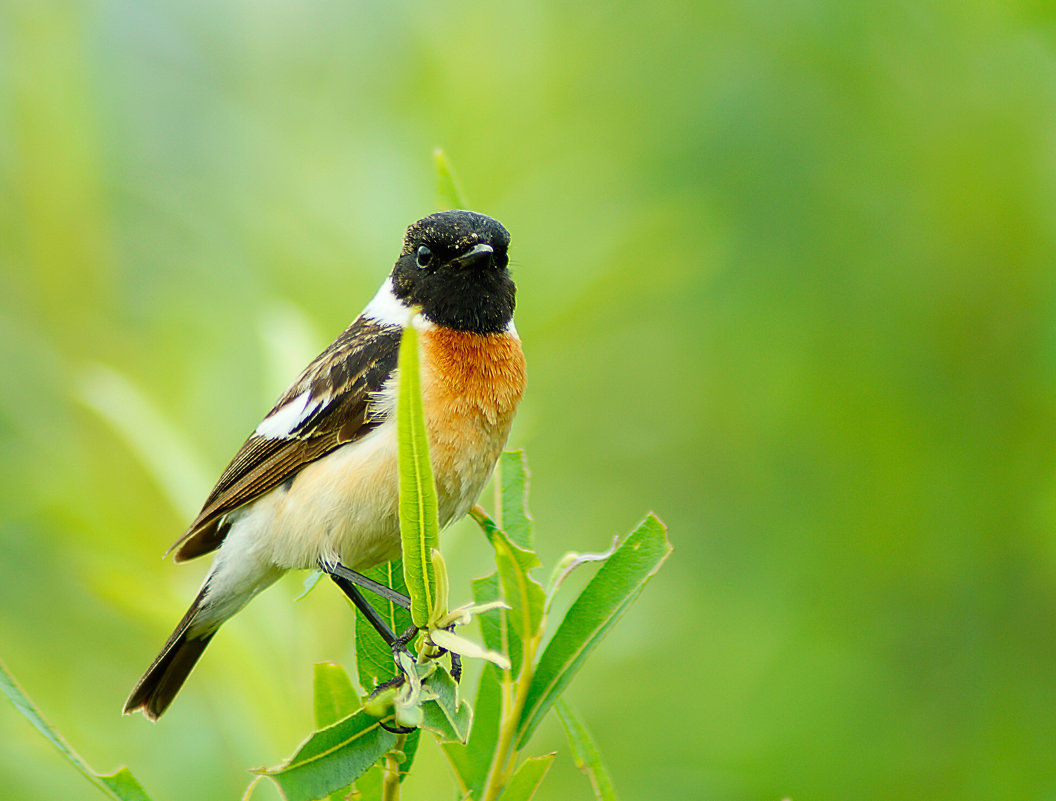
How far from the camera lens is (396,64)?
433cm

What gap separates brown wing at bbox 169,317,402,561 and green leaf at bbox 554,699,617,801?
3.58 ft

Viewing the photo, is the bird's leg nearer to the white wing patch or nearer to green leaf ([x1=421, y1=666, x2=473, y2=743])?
green leaf ([x1=421, y1=666, x2=473, y2=743])

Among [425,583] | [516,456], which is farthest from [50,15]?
[425,583]

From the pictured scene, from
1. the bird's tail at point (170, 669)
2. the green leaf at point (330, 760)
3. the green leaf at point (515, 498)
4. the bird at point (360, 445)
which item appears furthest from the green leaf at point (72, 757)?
the bird's tail at point (170, 669)

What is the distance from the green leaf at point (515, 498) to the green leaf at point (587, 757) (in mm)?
305

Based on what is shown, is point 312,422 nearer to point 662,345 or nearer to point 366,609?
point 366,609

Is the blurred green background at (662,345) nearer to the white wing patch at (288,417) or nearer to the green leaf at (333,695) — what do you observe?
the white wing patch at (288,417)

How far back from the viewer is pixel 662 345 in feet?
14.7

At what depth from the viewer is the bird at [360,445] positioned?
283cm

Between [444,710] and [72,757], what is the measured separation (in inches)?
22.5

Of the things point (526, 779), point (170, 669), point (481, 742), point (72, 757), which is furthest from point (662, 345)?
point (72, 757)

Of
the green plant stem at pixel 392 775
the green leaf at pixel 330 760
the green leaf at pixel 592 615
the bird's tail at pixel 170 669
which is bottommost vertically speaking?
the bird's tail at pixel 170 669

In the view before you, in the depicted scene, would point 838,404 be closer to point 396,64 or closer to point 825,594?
point 825,594

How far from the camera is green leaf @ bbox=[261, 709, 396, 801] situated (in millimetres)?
1791
